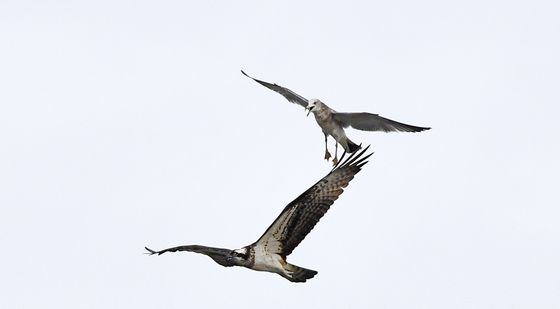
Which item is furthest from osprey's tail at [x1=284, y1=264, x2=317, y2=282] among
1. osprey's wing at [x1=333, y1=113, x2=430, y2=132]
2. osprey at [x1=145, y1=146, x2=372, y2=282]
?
osprey's wing at [x1=333, y1=113, x2=430, y2=132]

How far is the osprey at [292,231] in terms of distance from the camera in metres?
19.9

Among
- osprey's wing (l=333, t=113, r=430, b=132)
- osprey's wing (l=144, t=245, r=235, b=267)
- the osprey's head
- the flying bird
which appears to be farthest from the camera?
the flying bird

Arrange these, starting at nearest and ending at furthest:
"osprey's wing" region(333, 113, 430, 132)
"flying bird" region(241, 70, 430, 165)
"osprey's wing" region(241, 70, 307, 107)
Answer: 1. "osprey's wing" region(333, 113, 430, 132)
2. "flying bird" region(241, 70, 430, 165)
3. "osprey's wing" region(241, 70, 307, 107)

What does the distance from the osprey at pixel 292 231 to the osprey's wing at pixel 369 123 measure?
4.87 m

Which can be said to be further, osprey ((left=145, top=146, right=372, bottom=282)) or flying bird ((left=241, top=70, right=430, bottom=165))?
flying bird ((left=241, top=70, right=430, bottom=165))

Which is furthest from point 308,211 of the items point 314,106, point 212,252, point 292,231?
point 314,106

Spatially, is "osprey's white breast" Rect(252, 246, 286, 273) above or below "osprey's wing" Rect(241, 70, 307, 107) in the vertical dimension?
below

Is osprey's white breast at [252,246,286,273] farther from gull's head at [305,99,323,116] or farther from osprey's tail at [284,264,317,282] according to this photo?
gull's head at [305,99,323,116]

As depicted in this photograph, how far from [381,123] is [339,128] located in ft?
2.62

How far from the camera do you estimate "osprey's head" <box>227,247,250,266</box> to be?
20109 millimetres

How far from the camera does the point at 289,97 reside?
2692 centimetres

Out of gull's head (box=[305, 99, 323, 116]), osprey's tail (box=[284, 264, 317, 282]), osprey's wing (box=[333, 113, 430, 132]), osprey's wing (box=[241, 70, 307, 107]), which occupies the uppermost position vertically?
osprey's wing (box=[241, 70, 307, 107])

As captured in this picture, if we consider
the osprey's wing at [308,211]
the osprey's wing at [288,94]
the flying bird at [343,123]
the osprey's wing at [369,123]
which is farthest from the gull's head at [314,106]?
the osprey's wing at [308,211]

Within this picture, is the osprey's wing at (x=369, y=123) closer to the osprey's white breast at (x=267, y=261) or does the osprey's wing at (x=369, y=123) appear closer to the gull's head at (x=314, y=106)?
the gull's head at (x=314, y=106)
